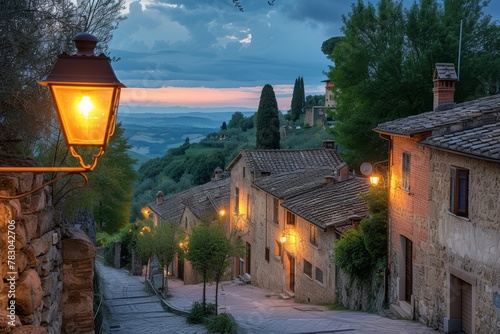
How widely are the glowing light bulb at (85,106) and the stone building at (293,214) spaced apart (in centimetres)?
1530

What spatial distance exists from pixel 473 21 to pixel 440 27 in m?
2.64

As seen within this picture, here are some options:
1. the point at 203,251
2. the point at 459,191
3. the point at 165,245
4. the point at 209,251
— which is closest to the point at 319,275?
the point at 209,251

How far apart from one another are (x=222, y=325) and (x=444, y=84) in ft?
31.9

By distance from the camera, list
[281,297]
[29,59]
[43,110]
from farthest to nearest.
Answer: [281,297], [43,110], [29,59]

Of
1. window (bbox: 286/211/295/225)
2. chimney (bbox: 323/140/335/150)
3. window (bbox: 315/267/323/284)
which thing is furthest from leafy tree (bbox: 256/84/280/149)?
window (bbox: 315/267/323/284)

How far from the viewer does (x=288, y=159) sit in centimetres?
3023

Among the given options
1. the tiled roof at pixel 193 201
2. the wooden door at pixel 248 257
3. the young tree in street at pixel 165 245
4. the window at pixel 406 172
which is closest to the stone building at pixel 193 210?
the tiled roof at pixel 193 201

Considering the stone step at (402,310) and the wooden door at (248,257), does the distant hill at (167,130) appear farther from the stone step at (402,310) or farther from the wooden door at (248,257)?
the stone step at (402,310)

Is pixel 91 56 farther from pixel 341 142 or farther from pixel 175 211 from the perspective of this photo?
pixel 175 211

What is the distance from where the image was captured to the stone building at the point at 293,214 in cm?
2005

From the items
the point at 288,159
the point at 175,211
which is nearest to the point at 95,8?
the point at 288,159

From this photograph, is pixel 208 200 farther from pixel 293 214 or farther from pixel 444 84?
pixel 444 84

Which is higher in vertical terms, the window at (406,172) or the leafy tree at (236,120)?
the leafy tree at (236,120)

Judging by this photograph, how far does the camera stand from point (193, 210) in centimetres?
3170
